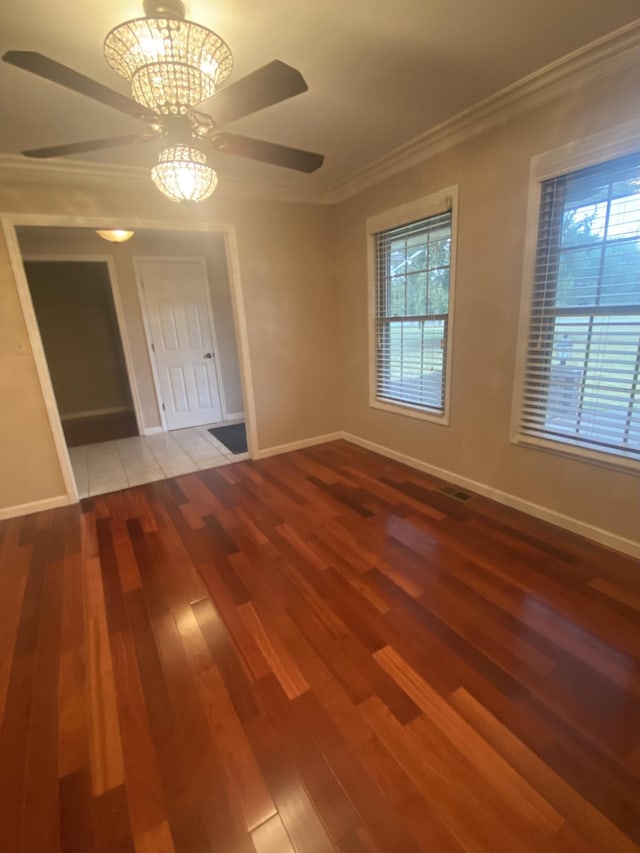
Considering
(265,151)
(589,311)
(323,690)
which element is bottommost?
(323,690)

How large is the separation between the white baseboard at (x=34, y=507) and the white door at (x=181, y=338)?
2145 millimetres

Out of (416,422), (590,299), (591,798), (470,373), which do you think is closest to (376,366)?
(416,422)

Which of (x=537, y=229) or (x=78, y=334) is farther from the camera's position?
(x=78, y=334)

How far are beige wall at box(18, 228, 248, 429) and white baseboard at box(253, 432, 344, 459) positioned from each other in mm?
1481

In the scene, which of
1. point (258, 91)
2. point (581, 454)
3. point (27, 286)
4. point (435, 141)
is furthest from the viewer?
point (27, 286)

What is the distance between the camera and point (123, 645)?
1725 mm

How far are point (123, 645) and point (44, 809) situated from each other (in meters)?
0.61

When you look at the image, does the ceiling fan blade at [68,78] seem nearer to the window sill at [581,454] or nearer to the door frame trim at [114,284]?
the window sill at [581,454]

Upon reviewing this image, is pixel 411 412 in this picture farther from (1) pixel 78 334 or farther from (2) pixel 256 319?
(1) pixel 78 334

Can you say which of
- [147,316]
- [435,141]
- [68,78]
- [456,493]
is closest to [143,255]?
[147,316]

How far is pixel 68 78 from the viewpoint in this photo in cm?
120

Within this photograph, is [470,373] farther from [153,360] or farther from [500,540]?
[153,360]

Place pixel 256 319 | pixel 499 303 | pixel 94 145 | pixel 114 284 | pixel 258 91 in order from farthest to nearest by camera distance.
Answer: pixel 114 284 < pixel 256 319 < pixel 499 303 < pixel 94 145 < pixel 258 91

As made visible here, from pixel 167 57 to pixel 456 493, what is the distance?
280cm
